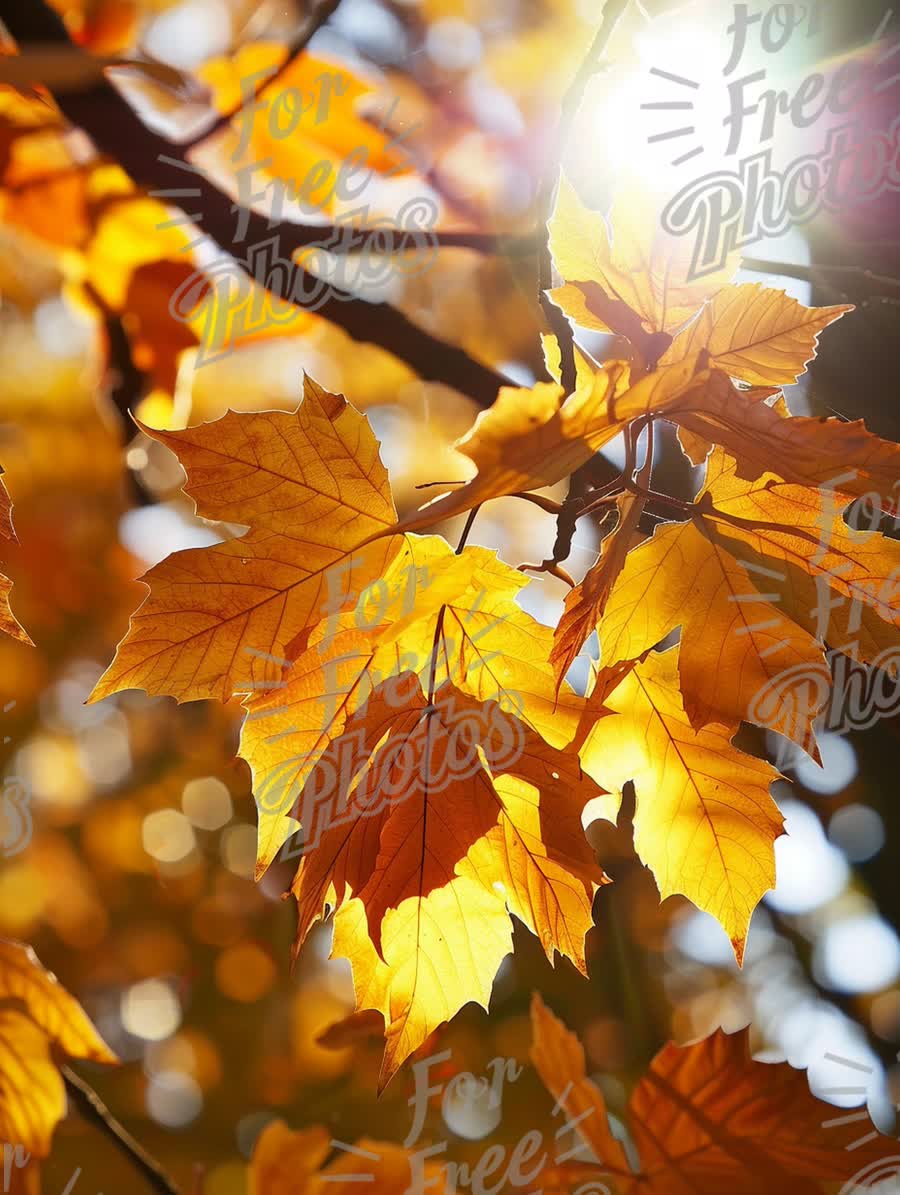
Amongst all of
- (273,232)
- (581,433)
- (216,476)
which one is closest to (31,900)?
(273,232)

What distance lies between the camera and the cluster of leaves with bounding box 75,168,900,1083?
0.42m

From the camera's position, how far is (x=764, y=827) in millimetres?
490

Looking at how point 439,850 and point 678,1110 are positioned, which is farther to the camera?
point 678,1110

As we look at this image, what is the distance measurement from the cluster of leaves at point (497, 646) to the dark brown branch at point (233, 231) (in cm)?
34

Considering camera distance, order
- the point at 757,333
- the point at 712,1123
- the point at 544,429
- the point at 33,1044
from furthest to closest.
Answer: the point at 33,1044 < the point at 712,1123 < the point at 757,333 < the point at 544,429

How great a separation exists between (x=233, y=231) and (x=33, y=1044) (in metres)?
0.82

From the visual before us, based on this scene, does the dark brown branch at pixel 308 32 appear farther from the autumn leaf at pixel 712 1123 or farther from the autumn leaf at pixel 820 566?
the autumn leaf at pixel 712 1123

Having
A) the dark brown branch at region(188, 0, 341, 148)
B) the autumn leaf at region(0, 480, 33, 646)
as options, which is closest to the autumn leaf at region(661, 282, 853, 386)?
the autumn leaf at region(0, 480, 33, 646)

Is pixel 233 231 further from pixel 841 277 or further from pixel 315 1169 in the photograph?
pixel 315 1169

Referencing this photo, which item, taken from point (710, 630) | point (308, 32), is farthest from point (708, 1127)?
point (308, 32)

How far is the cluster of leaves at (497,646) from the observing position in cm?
42

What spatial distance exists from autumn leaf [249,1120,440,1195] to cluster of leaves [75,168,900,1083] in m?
0.46

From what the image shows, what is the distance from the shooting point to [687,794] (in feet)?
1.70

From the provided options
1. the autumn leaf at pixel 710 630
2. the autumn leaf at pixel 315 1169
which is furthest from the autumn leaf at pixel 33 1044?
the autumn leaf at pixel 710 630
